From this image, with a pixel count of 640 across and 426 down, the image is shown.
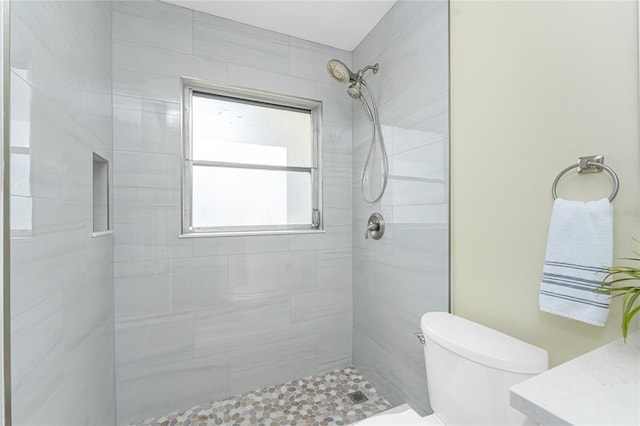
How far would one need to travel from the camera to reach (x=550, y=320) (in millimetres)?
953

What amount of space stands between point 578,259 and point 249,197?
169 cm

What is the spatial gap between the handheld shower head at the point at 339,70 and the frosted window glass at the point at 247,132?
44cm

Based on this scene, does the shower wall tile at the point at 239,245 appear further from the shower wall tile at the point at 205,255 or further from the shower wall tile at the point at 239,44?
the shower wall tile at the point at 239,44

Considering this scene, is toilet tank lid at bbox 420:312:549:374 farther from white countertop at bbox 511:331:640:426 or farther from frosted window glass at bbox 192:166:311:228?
frosted window glass at bbox 192:166:311:228

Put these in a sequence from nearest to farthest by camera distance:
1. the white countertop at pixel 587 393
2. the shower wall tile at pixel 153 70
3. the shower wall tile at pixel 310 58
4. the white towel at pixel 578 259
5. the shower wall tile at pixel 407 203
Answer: the white countertop at pixel 587 393
the white towel at pixel 578 259
the shower wall tile at pixel 407 203
the shower wall tile at pixel 153 70
the shower wall tile at pixel 310 58

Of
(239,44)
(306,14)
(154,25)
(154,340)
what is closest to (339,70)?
(306,14)

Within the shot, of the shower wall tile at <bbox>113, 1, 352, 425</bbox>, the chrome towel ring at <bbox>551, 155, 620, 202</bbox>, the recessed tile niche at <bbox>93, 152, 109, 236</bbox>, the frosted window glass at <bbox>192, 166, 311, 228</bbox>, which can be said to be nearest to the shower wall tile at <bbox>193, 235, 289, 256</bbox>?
the shower wall tile at <bbox>113, 1, 352, 425</bbox>

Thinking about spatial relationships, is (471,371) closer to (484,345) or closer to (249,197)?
(484,345)

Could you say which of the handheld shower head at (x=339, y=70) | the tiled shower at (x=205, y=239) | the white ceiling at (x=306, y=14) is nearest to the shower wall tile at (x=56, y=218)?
the tiled shower at (x=205, y=239)

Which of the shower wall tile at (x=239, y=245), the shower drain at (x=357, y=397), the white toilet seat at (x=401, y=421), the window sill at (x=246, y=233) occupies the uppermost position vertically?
the window sill at (x=246, y=233)

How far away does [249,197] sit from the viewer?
1.95m

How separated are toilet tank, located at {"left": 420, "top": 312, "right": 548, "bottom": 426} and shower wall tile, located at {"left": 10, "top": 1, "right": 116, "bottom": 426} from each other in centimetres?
121

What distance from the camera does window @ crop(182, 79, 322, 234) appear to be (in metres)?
1.80

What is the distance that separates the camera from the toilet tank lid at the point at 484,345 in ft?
2.80
